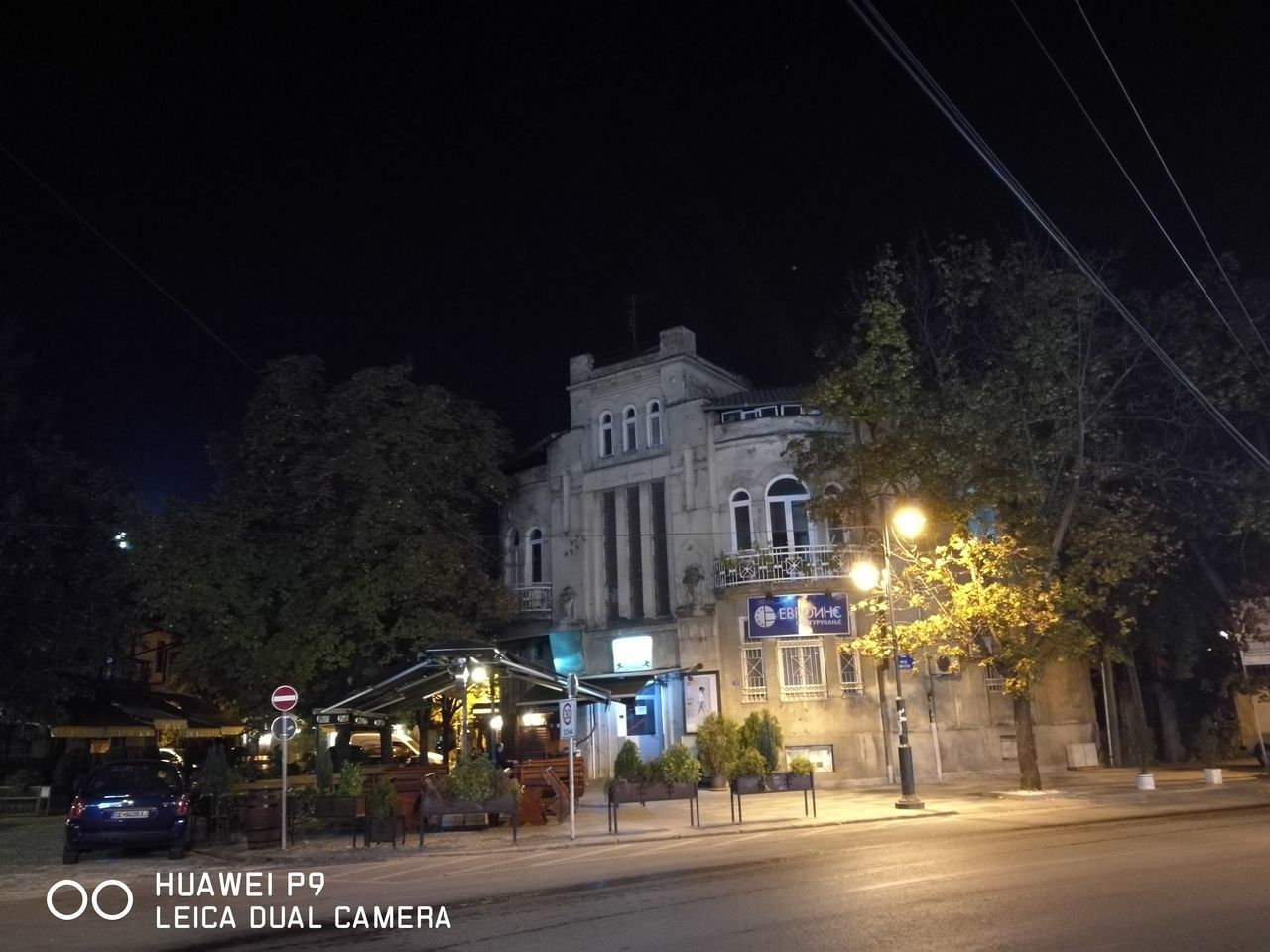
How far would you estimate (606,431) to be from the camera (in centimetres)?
3250

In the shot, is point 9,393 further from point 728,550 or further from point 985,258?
point 985,258

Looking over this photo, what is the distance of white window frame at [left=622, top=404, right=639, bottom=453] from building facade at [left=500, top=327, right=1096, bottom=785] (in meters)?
0.04

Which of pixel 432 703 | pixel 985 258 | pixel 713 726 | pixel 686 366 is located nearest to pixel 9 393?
pixel 432 703

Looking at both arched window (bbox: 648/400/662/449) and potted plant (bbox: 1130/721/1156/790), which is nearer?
arched window (bbox: 648/400/662/449)

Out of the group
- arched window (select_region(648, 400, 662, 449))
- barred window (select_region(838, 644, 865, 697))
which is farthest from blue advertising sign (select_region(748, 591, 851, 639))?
arched window (select_region(648, 400, 662, 449))

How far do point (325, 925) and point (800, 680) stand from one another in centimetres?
1968

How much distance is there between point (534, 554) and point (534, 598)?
6.37 ft

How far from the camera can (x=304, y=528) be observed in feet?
84.9

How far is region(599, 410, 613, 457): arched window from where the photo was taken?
32375mm

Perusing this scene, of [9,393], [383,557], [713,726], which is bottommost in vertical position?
[713,726]

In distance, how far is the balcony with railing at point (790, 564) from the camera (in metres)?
27.7

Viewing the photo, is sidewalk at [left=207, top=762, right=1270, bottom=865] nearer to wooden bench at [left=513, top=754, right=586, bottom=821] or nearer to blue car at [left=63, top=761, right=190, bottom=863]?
wooden bench at [left=513, top=754, right=586, bottom=821]

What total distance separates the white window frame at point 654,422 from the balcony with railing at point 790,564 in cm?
487

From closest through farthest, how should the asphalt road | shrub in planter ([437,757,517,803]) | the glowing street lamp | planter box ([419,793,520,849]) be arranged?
the asphalt road < planter box ([419,793,520,849]) < shrub in planter ([437,757,517,803]) < the glowing street lamp
